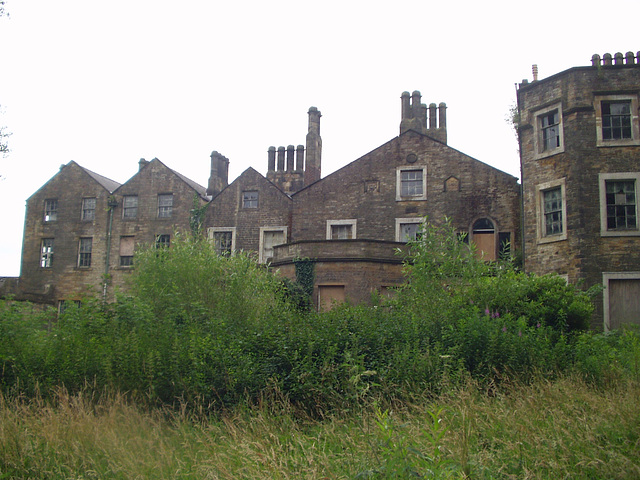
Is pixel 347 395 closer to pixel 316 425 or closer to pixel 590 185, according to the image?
pixel 316 425

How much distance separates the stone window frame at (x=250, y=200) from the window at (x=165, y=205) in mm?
4207

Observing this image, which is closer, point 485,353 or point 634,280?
point 485,353

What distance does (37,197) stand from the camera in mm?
32219

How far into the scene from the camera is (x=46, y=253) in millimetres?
31359

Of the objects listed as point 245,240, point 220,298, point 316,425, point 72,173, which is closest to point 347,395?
point 316,425

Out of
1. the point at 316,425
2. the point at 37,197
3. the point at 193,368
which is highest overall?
the point at 37,197

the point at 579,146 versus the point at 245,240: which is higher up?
the point at 579,146

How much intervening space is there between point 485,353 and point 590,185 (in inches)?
449

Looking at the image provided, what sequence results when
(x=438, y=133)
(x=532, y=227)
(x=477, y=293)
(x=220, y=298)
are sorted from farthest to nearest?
(x=438, y=133)
(x=532, y=227)
(x=220, y=298)
(x=477, y=293)

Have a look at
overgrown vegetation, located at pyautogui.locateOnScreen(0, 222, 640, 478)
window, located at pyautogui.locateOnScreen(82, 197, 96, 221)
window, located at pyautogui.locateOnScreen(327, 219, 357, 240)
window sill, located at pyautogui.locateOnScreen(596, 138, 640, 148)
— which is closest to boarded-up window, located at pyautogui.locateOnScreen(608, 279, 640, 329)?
window sill, located at pyautogui.locateOnScreen(596, 138, 640, 148)

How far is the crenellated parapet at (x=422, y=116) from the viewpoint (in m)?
30.3

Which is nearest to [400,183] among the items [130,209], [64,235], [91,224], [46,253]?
[130,209]

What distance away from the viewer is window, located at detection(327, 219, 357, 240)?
2628 centimetres

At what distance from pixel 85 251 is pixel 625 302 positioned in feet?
84.4
